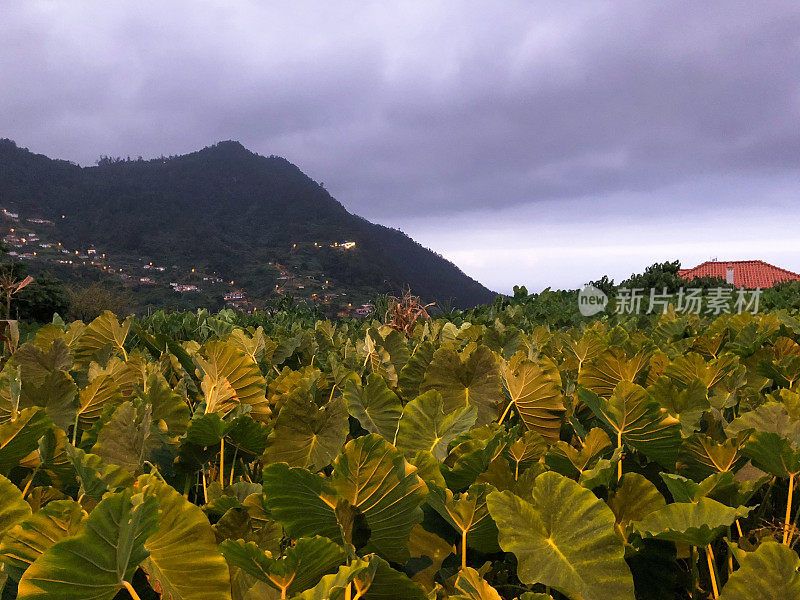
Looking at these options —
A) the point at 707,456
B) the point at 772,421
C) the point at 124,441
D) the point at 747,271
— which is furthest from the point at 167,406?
the point at 747,271

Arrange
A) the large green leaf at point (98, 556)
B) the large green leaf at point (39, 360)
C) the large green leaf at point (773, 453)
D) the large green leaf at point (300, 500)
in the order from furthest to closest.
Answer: the large green leaf at point (39, 360), the large green leaf at point (773, 453), the large green leaf at point (300, 500), the large green leaf at point (98, 556)

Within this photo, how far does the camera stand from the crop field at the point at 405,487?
2.06 ft

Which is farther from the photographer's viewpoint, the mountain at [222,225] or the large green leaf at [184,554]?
the mountain at [222,225]

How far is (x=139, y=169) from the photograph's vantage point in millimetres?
133250

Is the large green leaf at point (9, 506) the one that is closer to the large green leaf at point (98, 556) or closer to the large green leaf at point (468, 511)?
the large green leaf at point (98, 556)

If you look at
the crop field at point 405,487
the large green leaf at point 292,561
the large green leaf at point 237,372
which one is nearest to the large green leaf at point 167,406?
the crop field at point 405,487

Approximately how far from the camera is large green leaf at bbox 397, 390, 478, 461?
0.95 m

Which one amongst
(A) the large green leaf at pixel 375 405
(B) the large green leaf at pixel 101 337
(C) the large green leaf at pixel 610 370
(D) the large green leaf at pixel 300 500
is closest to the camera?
(D) the large green leaf at pixel 300 500

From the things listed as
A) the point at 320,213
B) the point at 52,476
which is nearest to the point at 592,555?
the point at 52,476

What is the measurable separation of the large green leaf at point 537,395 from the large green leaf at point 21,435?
880 mm

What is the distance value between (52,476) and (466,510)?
0.80 metres

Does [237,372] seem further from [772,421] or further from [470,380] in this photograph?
[772,421]

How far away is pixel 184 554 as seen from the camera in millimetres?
651

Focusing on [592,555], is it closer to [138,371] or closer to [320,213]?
[138,371]
